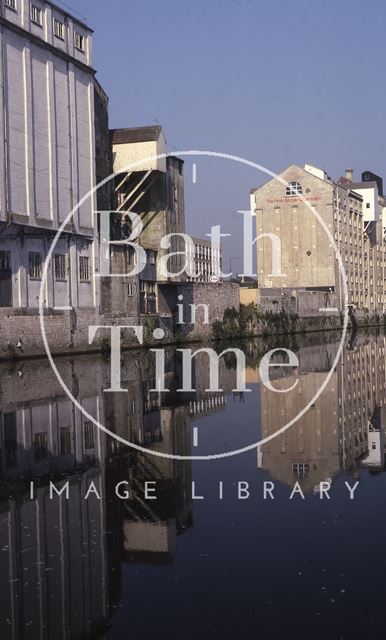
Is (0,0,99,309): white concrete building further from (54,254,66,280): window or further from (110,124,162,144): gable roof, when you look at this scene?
(110,124,162,144): gable roof

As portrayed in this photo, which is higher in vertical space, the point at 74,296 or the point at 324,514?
the point at 74,296

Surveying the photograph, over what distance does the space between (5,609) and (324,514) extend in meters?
3.48

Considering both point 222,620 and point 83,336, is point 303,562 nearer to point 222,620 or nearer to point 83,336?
point 222,620

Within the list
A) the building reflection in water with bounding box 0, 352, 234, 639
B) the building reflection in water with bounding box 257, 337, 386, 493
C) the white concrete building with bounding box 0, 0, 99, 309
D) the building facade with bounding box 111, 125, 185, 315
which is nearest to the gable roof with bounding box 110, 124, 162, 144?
the building facade with bounding box 111, 125, 185, 315

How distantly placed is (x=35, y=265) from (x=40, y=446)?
76.3 feet

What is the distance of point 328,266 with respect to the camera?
76.6 meters

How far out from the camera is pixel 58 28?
120 ft

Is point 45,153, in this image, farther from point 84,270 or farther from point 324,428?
point 324,428

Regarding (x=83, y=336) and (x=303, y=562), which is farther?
(x=83, y=336)

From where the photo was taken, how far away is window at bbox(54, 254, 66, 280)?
36.4 metres

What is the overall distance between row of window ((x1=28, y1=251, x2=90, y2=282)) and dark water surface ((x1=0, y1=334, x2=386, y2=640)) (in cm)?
1916

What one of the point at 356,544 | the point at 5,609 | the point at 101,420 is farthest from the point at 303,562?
the point at 101,420

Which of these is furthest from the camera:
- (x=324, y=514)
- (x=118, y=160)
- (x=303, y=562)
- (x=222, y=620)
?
(x=118, y=160)

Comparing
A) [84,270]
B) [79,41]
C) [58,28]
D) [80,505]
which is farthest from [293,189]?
[80,505]
